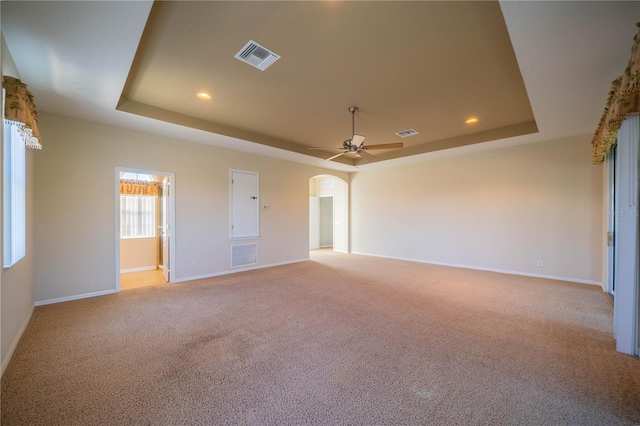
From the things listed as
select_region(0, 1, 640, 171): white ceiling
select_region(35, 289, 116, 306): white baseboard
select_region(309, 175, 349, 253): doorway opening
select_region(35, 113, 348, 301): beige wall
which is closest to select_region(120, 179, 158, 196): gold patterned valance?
select_region(35, 113, 348, 301): beige wall

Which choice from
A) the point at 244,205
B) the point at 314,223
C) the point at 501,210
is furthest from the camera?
the point at 314,223

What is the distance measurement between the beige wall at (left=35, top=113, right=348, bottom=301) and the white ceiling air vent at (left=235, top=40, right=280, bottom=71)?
291 cm

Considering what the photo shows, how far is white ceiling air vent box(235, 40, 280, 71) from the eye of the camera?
8.46 feet

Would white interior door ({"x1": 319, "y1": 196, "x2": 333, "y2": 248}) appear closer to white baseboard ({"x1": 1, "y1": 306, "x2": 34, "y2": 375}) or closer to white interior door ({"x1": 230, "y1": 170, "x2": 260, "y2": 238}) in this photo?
white interior door ({"x1": 230, "y1": 170, "x2": 260, "y2": 238})

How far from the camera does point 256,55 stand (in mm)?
2705

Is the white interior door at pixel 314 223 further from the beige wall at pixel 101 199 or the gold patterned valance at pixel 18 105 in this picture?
the gold patterned valance at pixel 18 105

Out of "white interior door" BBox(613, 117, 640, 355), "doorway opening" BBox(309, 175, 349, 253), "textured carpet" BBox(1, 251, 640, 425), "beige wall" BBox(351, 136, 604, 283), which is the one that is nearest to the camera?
"textured carpet" BBox(1, 251, 640, 425)

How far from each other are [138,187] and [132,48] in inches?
193

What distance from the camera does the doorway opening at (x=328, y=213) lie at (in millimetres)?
8773

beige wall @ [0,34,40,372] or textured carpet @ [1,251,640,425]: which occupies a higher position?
beige wall @ [0,34,40,372]

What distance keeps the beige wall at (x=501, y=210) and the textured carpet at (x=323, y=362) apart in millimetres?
1316

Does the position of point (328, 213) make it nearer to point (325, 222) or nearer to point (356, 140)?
point (325, 222)

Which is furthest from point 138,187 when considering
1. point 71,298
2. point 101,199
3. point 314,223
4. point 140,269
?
point 314,223

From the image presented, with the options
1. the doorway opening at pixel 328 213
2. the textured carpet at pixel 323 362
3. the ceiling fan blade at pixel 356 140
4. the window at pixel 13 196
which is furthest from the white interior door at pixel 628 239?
the doorway opening at pixel 328 213
